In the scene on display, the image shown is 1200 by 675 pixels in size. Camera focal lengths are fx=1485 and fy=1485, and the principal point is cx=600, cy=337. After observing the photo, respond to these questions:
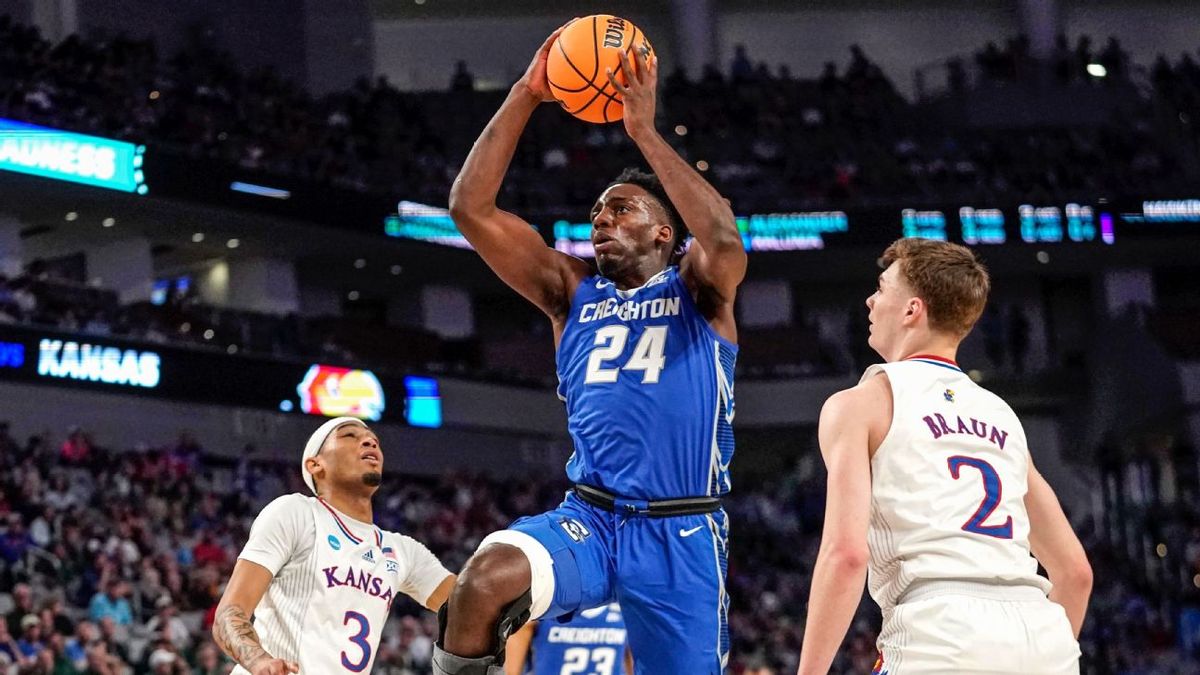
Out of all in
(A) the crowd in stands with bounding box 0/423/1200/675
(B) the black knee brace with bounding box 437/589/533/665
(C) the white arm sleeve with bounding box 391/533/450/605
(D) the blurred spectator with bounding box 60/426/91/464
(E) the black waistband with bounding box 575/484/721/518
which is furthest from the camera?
Answer: (D) the blurred spectator with bounding box 60/426/91/464

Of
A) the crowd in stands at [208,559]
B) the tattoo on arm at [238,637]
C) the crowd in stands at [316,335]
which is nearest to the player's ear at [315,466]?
the tattoo on arm at [238,637]

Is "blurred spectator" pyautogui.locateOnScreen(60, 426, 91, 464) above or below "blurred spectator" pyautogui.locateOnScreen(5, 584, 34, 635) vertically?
above

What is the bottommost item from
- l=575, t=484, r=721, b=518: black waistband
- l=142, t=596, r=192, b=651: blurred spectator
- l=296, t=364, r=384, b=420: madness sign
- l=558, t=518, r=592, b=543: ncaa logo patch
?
l=558, t=518, r=592, b=543: ncaa logo patch

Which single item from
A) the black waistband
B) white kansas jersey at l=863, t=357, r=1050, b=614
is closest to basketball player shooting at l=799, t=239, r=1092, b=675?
white kansas jersey at l=863, t=357, r=1050, b=614

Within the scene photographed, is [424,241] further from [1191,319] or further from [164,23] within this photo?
[1191,319]

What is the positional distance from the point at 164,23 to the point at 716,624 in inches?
1098

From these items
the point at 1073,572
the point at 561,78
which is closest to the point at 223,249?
the point at 561,78

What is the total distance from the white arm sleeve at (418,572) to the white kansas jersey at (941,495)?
10.9 ft

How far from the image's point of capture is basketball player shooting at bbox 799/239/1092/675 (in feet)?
12.5

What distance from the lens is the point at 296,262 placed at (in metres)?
31.0

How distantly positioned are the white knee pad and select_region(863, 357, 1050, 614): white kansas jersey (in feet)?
3.84

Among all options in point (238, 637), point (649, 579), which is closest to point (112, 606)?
point (238, 637)

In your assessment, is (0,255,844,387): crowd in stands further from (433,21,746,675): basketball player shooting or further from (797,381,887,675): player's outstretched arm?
(797,381,887,675): player's outstretched arm

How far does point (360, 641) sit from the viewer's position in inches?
260
